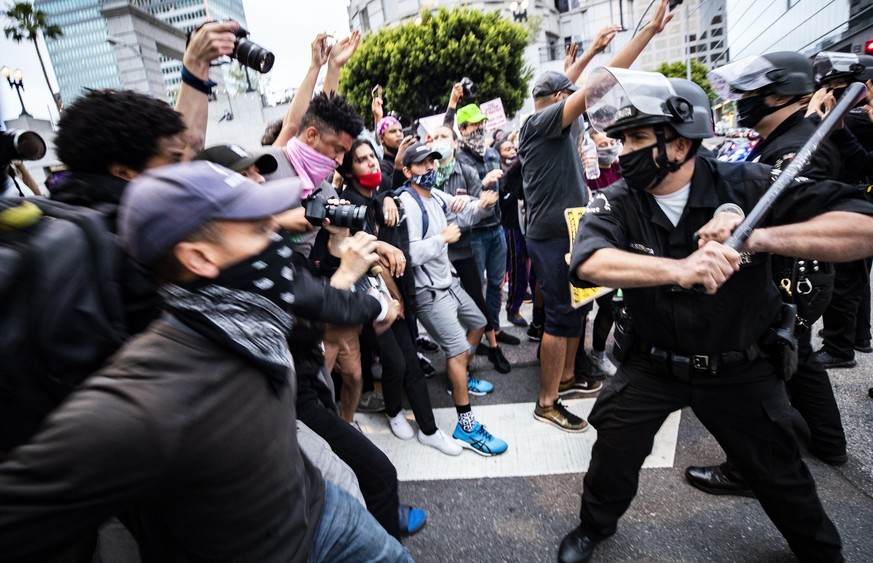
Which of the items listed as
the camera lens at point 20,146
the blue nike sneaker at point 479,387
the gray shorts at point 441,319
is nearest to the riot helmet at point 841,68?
the gray shorts at point 441,319

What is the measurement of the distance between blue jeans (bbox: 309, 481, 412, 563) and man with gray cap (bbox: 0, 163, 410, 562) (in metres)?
0.06

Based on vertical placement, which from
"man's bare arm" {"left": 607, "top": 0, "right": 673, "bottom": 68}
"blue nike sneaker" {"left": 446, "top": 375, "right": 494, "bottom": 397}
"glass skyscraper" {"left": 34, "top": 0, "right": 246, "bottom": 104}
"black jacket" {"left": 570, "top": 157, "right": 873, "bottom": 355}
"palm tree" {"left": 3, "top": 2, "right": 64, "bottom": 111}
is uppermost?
"glass skyscraper" {"left": 34, "top": 0, "right": 246, "bottom": 104}

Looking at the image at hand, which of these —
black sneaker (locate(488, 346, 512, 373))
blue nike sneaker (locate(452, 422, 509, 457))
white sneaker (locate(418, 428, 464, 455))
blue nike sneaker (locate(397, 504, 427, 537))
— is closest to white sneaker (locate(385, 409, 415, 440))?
white sneaker (locate(418, 428, 464, 455))

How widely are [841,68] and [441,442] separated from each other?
3.94 metres

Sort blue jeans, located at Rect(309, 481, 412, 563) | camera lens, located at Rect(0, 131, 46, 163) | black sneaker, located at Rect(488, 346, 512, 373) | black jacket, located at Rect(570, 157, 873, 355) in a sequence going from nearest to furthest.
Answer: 1. blue jeans, located at Rect(309, 481, 412, 563)
2. camera lens, located at Rect(0, 131, 46, 163)
3. black jacket, located at Rect(570, 157, 873, 355)
4. black sneaker, located at Rect(488, 346, 512, 373)

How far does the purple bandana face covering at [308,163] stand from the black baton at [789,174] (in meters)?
2.08

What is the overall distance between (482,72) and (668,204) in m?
19.4

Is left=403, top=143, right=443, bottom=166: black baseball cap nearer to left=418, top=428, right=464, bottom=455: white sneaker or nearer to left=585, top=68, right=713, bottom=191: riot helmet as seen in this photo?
left=585, top=68, right=713, bottom=191: riot helmet

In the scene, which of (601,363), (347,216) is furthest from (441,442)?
(347,216)

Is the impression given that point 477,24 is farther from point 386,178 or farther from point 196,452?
point 196,452

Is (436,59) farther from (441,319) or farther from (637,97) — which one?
(637,97)

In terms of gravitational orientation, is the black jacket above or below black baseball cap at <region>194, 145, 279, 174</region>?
below

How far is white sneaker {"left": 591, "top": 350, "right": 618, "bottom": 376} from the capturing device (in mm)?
3895

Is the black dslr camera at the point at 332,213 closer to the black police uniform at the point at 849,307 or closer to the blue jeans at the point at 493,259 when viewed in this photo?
the blue jeans at the point at 493,259
